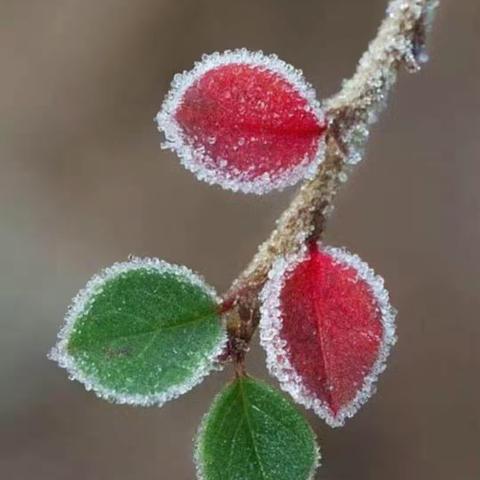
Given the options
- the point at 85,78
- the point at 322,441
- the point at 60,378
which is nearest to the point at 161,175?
the point at 85,78

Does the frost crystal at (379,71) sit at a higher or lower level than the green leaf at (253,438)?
higher

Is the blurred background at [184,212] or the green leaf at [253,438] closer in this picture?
the green leaf at [253,438]

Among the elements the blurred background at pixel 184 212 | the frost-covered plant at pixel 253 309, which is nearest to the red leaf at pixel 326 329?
the frost-covered plant at pixel 253 309

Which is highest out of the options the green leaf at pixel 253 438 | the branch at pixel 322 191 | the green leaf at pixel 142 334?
the branch at pixel 322 191

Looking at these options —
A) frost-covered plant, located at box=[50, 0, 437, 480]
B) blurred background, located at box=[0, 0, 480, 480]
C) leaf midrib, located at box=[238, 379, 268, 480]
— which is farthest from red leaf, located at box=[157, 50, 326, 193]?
blurred background, located at box=[0, 0, 480, 480]

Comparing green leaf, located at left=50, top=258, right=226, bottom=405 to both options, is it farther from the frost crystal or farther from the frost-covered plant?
the frost crystal

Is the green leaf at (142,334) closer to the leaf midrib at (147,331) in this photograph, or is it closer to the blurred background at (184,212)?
the leaf midrib at (147,331)
